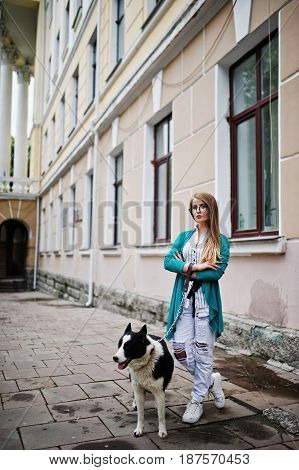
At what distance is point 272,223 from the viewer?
4527 mm

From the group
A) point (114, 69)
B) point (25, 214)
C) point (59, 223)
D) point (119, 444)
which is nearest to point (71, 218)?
point (59, 223)

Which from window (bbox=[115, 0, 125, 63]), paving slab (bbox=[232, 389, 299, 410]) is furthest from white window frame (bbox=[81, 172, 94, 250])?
paving slab (bbox=[232, 389, 299, 410])

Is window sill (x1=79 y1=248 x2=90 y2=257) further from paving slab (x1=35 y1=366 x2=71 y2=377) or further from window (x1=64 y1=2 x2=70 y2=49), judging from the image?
window (x1=64 y1=2 x2=70 y2=49)

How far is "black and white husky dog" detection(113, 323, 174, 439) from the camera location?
2.46m

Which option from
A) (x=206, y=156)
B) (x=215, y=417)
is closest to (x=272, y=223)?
(x=206, y=156)

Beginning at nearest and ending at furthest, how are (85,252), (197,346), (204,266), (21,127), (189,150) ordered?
1. (204,266)
2. (197,346)
3. (189,150)
4. (85,252)
5. (21,127)

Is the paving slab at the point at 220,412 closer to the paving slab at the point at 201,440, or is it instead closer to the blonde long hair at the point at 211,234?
the paving slab at the point at 201,440

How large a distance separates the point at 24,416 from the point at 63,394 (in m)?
0.52

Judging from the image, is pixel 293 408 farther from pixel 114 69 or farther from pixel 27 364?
pixel 114 69

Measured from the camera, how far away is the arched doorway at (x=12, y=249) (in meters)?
21.2

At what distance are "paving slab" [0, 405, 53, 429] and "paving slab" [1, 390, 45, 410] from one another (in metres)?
0.10

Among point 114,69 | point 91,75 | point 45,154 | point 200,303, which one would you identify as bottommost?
point 200,303

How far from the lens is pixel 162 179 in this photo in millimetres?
7199
